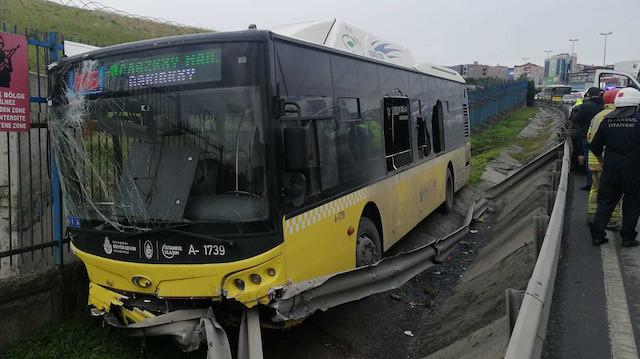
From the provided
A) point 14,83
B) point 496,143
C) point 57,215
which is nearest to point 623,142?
point 57,215

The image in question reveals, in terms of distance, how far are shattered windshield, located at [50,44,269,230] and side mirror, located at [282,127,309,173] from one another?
208 millimetres

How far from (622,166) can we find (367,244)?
3212 mm

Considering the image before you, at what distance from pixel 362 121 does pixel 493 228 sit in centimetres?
502

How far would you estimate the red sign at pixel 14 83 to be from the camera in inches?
175

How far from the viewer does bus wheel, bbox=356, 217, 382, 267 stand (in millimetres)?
5426

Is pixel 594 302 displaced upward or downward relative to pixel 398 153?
downward

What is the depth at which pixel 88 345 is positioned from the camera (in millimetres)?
4699

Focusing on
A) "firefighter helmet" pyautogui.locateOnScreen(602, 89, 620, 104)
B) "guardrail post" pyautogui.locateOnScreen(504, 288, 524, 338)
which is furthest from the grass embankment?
"guardrail post" pyautogui.locateOnScreen(504, 288, 524, 338)

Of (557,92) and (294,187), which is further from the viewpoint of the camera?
(557,92)

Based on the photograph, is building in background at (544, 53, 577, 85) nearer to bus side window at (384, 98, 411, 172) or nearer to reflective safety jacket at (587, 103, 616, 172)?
reflective safety jacket at (587, 103, 616, 172)

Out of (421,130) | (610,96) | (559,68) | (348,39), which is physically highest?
(559,68)

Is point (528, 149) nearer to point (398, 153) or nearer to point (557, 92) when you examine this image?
point (398, 153)

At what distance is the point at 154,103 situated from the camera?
3900 millimetres

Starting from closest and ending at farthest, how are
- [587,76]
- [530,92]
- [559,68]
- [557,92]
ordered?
1. [587,76]
2. [530,92]
3. [557,92]
4. [559,68]
